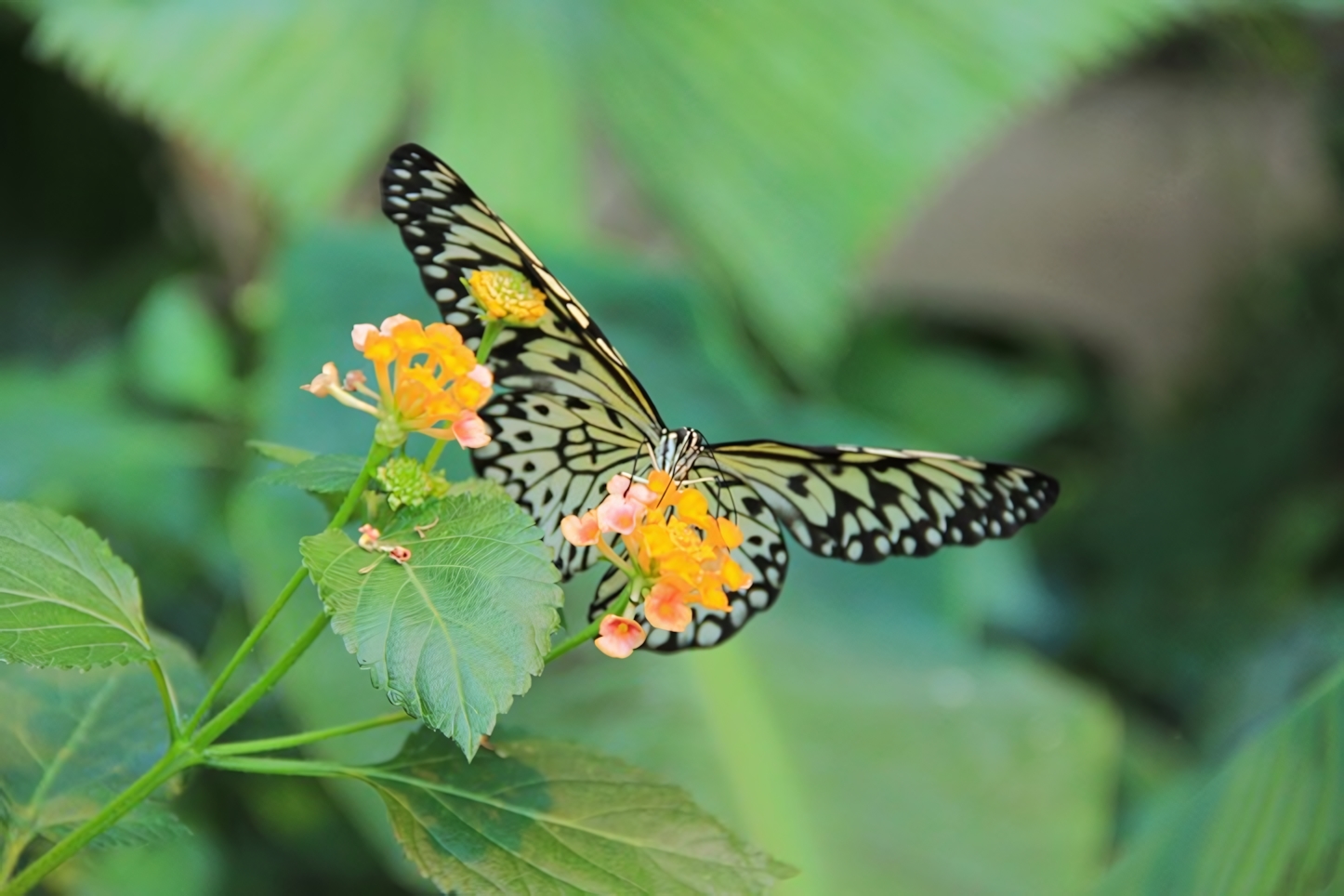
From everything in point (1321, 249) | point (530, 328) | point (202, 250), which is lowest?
point (202, 250)

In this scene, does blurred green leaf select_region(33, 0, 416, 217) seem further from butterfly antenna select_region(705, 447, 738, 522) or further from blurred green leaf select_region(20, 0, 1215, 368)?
butterfly antenna select_region(705, 447, 738, 522)

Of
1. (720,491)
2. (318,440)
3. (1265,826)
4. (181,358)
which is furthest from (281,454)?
→ (181,358)

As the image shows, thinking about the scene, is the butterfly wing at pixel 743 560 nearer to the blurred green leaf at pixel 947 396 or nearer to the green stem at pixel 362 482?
the green stem at pixel 362 482

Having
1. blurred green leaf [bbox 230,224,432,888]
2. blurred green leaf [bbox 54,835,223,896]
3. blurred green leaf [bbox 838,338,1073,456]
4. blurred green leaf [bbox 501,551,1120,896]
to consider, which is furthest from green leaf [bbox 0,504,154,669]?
blurred green leaf [bbox 838,338,1073,456]

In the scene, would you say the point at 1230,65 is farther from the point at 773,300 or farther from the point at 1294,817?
the point at 1294,817

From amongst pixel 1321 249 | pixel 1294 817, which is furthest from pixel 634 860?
pixel 1321 249

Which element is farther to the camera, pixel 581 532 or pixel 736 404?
pixel 736 404

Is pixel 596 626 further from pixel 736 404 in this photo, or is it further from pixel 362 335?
pixel 736 404
